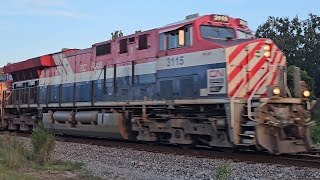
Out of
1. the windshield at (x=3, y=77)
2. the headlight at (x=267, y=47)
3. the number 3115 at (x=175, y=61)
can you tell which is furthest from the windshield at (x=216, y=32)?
the windshield at (x=3, y=77)

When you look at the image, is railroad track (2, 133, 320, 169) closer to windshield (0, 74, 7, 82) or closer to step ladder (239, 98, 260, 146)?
step ladder (239, 98, 260, 146)

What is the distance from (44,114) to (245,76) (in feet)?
37.0

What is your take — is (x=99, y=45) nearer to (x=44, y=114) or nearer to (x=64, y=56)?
(x=64, y=56)

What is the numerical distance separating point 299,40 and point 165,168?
34.0m

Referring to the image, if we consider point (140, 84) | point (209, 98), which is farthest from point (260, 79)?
point (140, 84)

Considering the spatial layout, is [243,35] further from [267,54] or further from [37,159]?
[37,159]

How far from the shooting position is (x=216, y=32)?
12.6 m

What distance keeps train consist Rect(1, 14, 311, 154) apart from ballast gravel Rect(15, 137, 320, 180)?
1.05 meters

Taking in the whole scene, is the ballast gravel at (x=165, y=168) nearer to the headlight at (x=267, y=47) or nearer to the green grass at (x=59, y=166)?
the green grass at (x=59, y=166)

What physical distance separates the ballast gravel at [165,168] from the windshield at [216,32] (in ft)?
12.0

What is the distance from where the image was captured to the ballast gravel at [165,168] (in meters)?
8.56

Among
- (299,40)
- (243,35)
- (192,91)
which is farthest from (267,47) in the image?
(299,40)

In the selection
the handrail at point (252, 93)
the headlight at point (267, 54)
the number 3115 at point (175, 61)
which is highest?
the headlight at point (267, 54)

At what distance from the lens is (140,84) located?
562 inches
